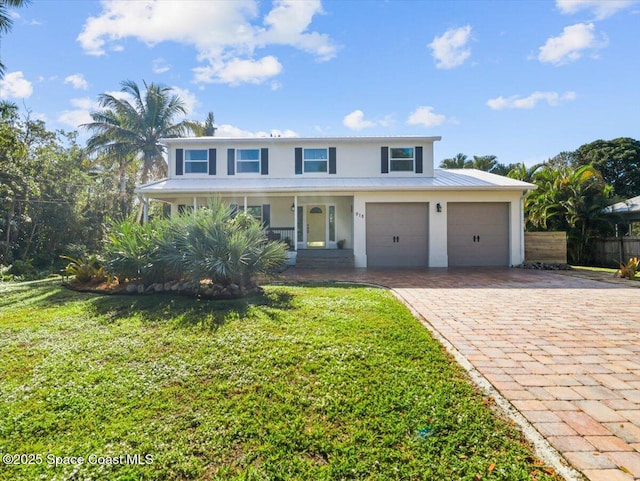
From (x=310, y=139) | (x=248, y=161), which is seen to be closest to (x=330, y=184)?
(x=310, y=139)

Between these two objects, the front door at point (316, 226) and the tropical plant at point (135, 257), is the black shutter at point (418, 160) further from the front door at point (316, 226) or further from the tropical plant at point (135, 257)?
the tropical plant at point (135, 257)

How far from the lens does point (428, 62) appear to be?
12.5 m

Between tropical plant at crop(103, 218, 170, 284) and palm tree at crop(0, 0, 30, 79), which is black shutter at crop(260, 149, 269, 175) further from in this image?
palm tree at crop(0, 0, 30, 79)

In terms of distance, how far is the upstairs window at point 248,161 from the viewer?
608 inches

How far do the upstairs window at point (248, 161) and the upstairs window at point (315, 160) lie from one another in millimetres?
2301

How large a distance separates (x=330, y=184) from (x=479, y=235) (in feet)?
21.9

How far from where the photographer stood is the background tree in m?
27.9

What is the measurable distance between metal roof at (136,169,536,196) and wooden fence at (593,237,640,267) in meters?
5.65

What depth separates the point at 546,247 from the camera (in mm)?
13766

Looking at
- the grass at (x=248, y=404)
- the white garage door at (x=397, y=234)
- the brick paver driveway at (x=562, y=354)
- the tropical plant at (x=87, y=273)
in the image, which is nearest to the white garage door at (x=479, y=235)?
the white garage door at (x=397, y=234)

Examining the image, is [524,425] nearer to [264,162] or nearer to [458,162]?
[264,162]

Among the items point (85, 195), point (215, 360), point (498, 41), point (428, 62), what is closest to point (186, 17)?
point (428, 62)

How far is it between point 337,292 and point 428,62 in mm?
10306

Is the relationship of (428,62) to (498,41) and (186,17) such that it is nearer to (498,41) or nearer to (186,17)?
(498,41)
